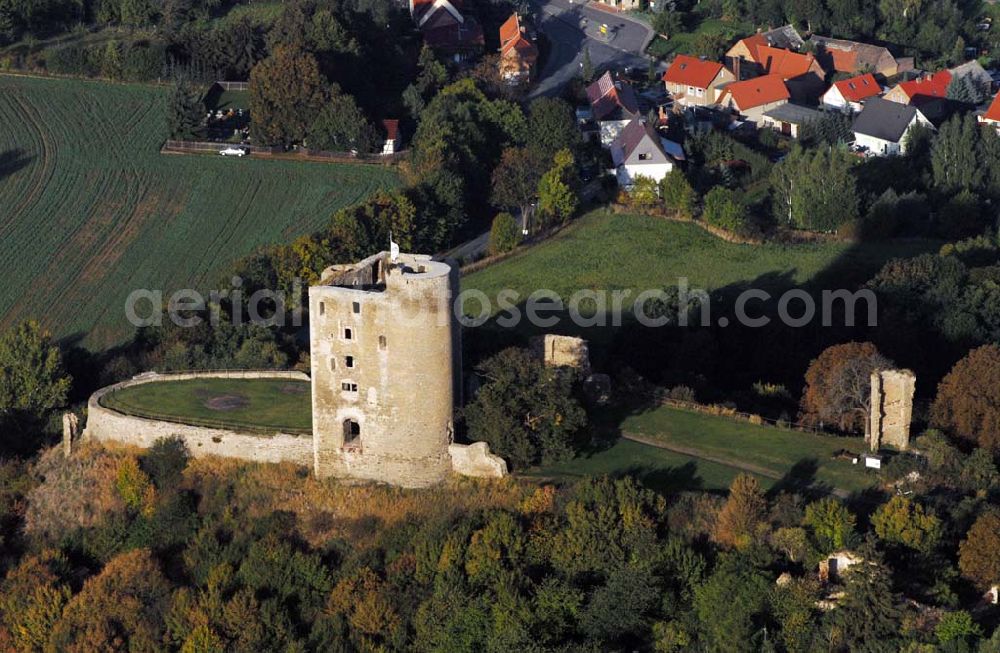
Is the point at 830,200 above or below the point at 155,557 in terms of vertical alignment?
above

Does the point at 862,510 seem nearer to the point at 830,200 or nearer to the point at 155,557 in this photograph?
the point at 155,557

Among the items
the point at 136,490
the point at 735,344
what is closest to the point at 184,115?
the point at 735,344

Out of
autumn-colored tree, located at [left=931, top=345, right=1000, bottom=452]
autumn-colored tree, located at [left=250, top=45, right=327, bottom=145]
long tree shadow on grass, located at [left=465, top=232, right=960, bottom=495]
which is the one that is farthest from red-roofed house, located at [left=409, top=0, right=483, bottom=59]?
autumn-colored tree, located at [left=931, top=345, right=1000, bottom=452]

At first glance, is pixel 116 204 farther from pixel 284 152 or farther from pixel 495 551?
pixel 495 551

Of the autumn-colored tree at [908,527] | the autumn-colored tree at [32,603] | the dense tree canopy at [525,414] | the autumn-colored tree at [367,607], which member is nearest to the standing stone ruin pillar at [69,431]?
the autumn-colored tree at [32,603]

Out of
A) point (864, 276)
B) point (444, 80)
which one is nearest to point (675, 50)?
point (444, 80)

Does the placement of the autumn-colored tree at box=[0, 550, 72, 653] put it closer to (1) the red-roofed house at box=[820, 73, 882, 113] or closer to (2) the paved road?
(2) the paved road
